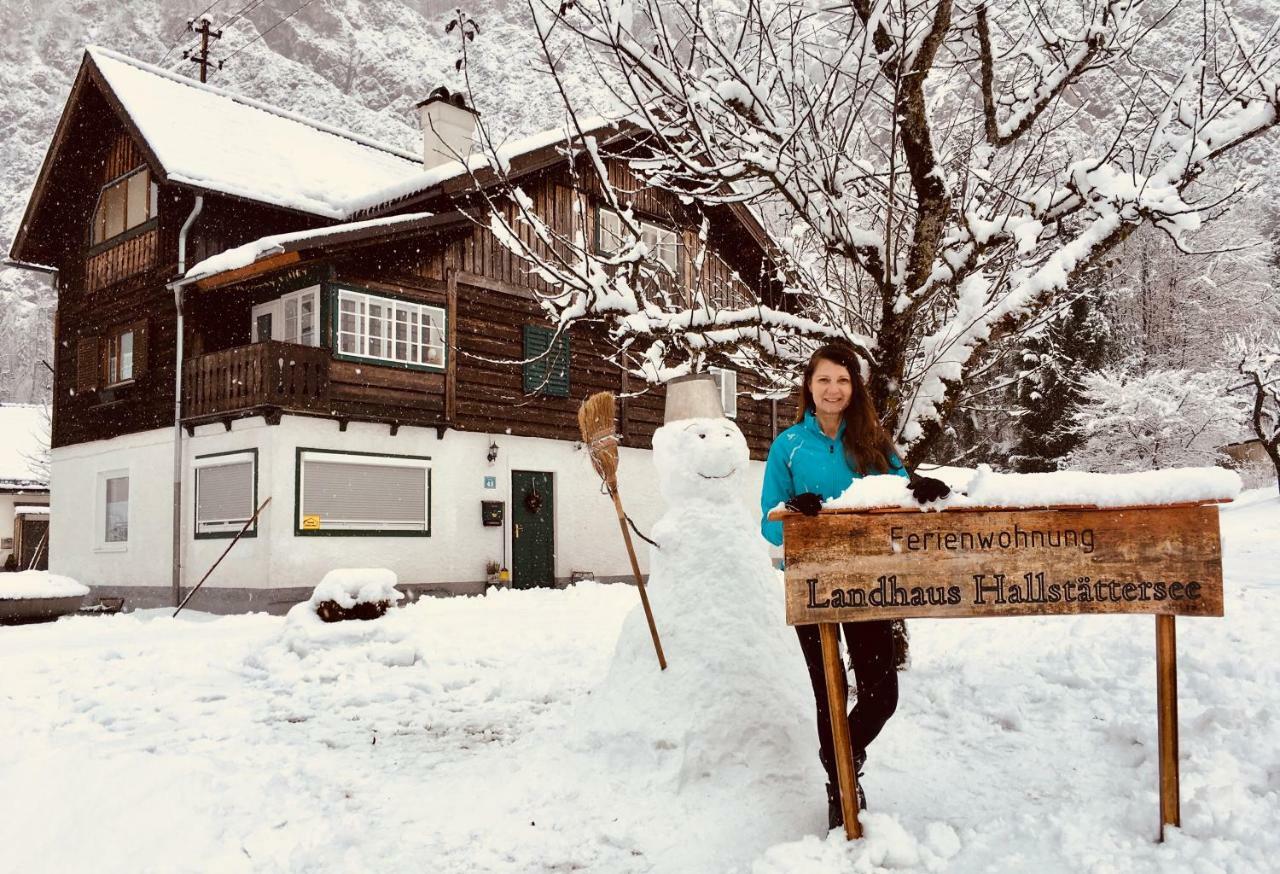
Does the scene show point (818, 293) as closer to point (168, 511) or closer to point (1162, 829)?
point (1162, 829)

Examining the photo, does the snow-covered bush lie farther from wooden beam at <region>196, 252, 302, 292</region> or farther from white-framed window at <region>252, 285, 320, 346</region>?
wooden beam at <region>196, 252, 302, 292</region>

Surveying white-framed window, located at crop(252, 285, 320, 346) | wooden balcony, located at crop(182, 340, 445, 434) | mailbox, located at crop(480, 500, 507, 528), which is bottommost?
mailbox, located at crop(480, 500, 507, 528)

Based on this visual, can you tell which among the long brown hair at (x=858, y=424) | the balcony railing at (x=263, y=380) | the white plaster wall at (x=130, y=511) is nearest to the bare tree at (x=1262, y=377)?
the balcony railing at (x=263, y=380)

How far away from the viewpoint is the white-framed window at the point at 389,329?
1449cm

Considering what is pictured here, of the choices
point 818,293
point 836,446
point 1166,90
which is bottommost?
point 836,446

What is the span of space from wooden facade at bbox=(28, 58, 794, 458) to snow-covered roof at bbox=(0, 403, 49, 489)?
12.7 metres

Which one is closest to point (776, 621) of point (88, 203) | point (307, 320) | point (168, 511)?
point (307, 320)

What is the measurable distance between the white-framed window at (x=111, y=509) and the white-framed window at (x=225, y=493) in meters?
2.58

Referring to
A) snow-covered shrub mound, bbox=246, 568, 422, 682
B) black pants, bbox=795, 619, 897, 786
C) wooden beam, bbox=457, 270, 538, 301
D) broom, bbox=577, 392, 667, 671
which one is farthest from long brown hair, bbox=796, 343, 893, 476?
wooden beam, bbox=457, 270, 538, 301

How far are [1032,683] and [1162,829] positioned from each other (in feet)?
7.08

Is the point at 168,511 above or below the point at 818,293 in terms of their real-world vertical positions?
below

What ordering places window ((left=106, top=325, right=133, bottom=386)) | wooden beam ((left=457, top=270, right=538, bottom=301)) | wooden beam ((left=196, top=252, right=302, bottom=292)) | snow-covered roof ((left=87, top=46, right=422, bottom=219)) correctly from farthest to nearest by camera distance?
window ((left=106, top=325, right=133, bottom=386))
wooden beam ((left=457, top=270, right=538, bottom=301))
snow-covered roof ((left=87, top=46, right=422, bottom=219))
wooden beam ((left=196, top=252, right=302, bottom=292))

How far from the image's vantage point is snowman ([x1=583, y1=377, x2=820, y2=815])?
14.7 feet

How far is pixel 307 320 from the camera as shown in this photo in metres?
14.9
